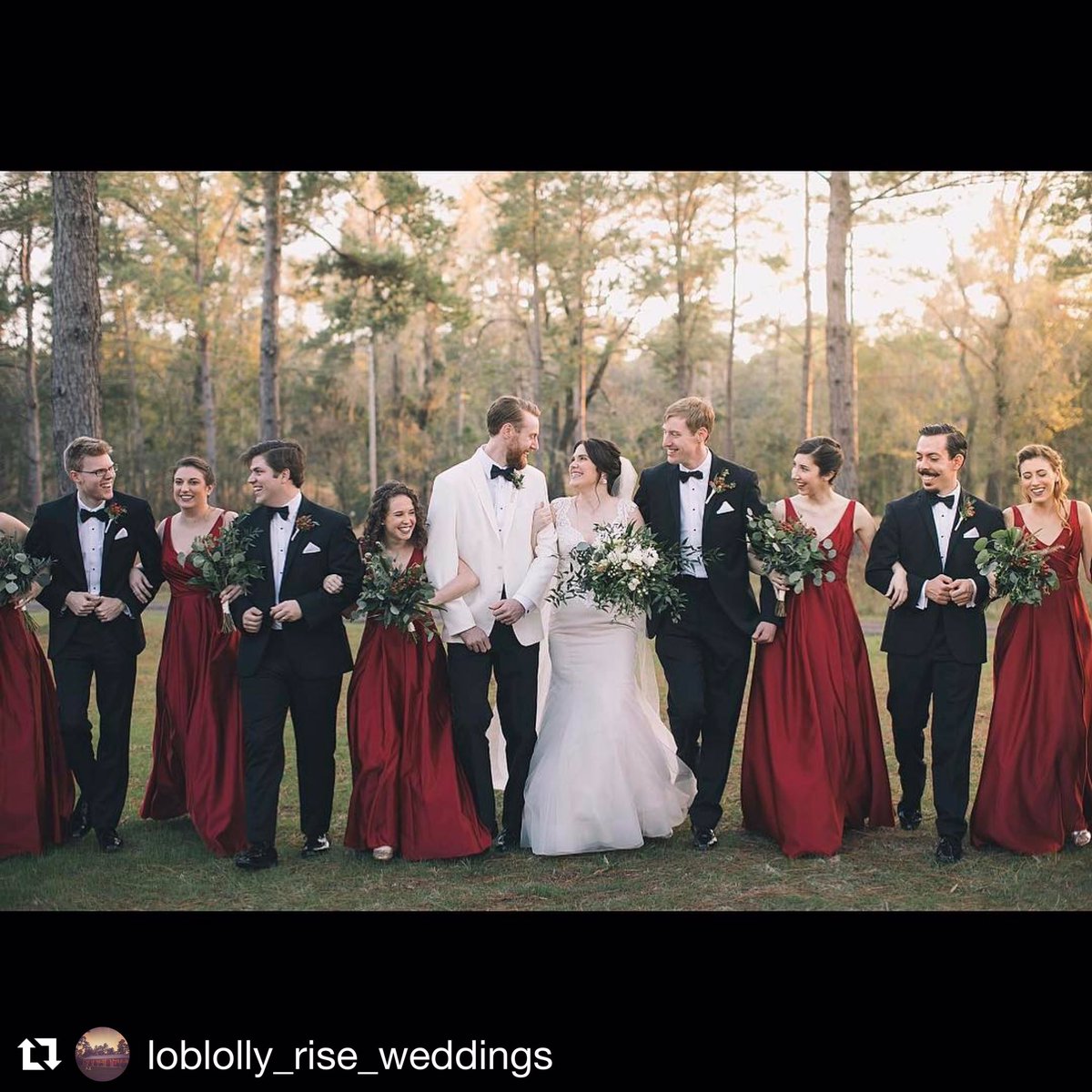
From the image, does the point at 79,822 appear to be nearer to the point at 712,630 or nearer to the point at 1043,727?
the point at 712,630

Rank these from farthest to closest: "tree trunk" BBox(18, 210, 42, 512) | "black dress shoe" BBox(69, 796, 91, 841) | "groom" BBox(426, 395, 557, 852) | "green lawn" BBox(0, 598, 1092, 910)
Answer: "tree trunk" BBox(18, 210, 42, 512), "black dress shoe" BBox(69, 796, 91, 841), "groom" BBox(426, 395, 557, 852), "green lawn" BBox(0, 598, 1092, 910)

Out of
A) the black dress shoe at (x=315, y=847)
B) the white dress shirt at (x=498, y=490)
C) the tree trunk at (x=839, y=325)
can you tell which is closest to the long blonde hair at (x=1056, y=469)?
the white dress shirt at (x=498, y=490)

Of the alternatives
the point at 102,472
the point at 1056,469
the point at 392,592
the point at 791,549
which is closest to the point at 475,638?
the point at 392,592

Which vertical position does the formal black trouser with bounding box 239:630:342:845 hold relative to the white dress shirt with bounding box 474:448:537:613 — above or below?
below

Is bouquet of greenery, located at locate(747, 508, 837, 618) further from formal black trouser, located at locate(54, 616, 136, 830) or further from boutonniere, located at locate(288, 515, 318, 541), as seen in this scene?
formal black trouser, located at locate(54, 616, 136, 830)

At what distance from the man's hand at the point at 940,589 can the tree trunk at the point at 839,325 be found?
1152 cm

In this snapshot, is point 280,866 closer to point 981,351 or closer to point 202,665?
point 202,665

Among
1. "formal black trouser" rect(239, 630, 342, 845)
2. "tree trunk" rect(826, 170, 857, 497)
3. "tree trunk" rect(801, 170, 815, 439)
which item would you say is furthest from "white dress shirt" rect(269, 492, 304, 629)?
"tree trunk" rect(801, 170, 815, 439)

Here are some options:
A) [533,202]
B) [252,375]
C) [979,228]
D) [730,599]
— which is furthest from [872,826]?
[252,375]

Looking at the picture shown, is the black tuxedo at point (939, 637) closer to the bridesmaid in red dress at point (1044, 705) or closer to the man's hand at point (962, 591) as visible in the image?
the man's hand at point (962, 591)

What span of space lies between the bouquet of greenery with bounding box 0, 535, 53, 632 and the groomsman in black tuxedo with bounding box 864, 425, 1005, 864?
4.62 meters

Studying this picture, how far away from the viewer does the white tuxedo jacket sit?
251 inches

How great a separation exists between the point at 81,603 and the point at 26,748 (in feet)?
2.78
